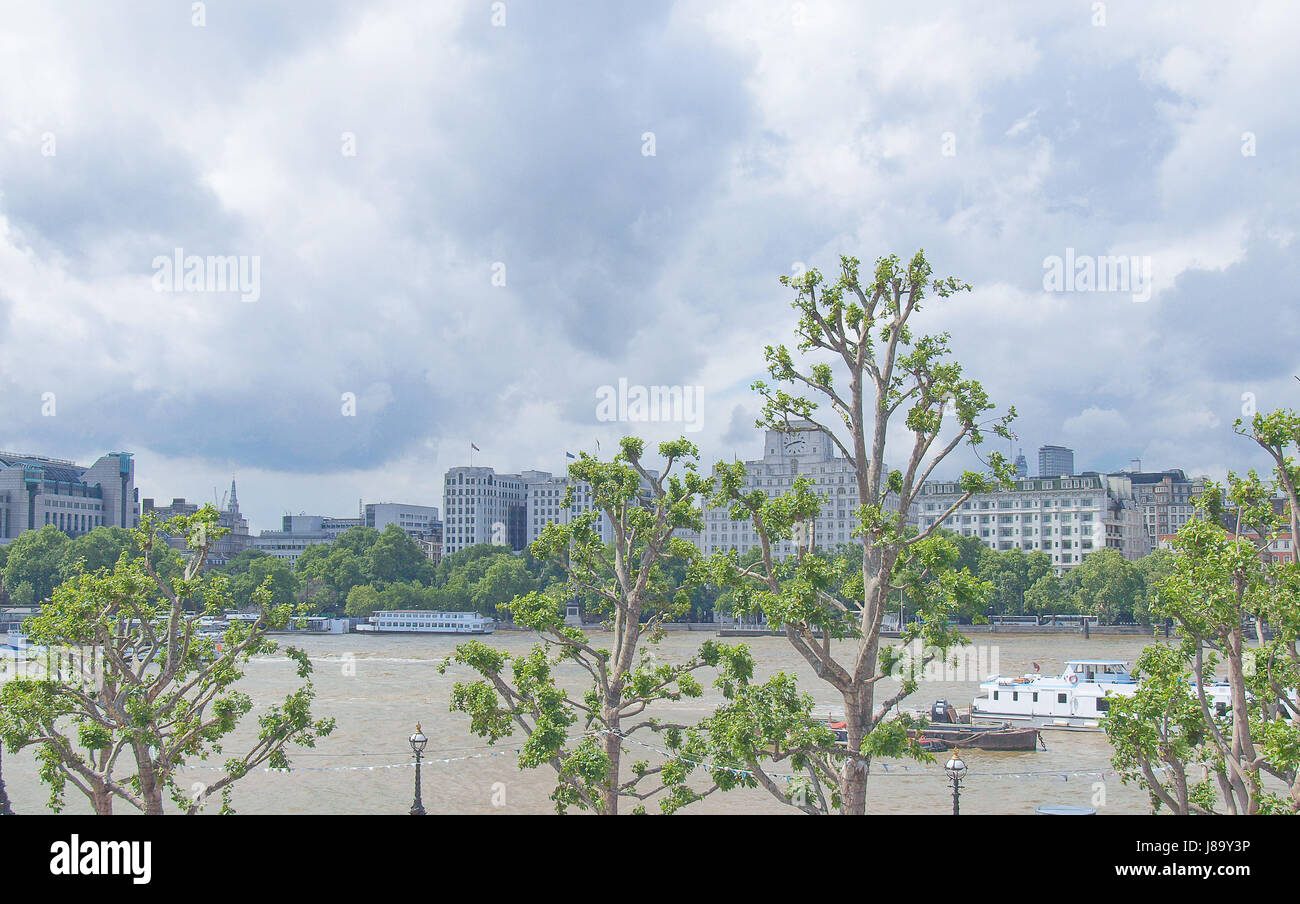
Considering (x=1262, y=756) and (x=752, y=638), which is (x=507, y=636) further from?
(x=1262, y=756)

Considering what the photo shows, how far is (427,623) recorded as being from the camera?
486 feet

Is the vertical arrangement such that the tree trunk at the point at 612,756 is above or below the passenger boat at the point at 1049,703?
above

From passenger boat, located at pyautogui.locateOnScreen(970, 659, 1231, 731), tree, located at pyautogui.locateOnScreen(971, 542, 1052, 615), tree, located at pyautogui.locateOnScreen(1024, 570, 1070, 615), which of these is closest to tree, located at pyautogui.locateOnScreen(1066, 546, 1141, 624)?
tree, located at pyautogui.locateOnScreen(1024, 570, 1070, 615)

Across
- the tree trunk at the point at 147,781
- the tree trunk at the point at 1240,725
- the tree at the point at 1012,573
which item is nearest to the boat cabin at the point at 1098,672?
the tree trunk at the point at 1240,725

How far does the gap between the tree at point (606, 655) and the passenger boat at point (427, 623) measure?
127 meters

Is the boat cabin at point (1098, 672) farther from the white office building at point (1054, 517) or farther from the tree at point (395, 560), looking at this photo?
the tree at point (395, 560)

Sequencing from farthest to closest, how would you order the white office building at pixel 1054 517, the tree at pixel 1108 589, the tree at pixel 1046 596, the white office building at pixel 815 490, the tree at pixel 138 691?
the white office building at pixel 815 490 < the white office building at pixel 1054 517 < the tree at pixel 1046 596 < the tree at pixel 1108 589 < the tree at pixel 138 691

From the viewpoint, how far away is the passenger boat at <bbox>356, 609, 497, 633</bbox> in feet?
479

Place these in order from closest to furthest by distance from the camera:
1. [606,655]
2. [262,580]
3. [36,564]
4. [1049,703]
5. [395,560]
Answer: [606,655] < [1049,703] < [36,564] < [262,580] < [395,560]

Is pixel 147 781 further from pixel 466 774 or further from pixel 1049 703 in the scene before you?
pixel 1049 703

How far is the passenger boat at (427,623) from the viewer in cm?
14612

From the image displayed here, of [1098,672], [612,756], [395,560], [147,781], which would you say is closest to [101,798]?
[147,781]

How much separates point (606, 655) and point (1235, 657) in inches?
443
